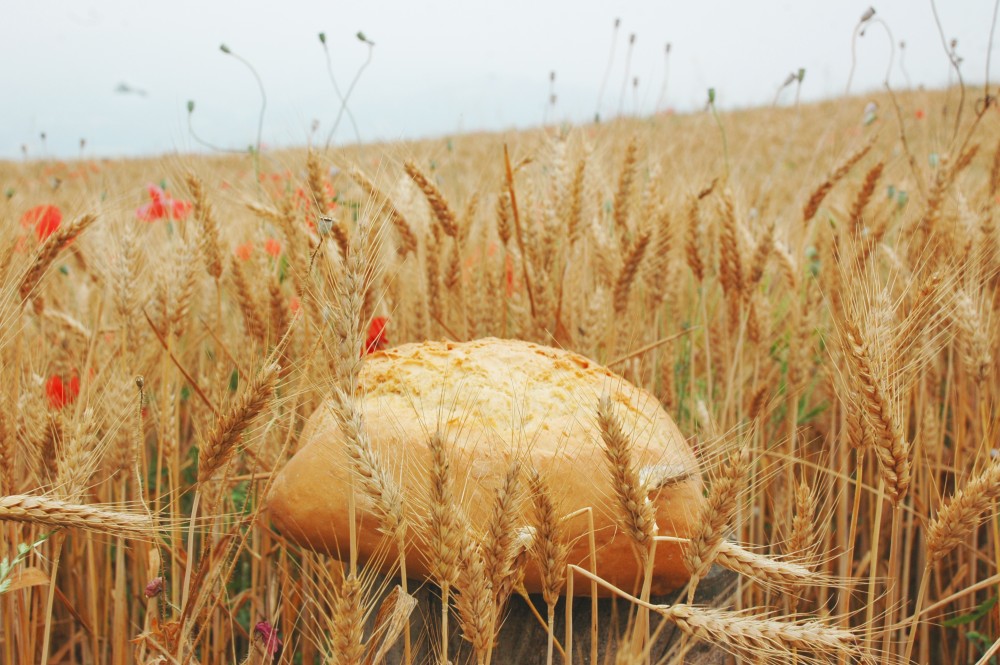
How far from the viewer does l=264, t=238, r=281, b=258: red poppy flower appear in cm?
181

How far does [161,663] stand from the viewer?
94 cm

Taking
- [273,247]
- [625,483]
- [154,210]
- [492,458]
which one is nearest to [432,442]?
[625,483]

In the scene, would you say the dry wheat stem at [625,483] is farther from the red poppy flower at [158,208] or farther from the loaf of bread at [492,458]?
the red poppy flower at [158,208]

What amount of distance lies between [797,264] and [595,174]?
2.30ft

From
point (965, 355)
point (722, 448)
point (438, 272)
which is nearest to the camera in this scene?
point (722, 448)

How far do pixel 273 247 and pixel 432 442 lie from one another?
122 cm

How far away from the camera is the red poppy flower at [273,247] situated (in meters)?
1.81

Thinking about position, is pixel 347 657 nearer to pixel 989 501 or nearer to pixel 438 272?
pixel 989 501

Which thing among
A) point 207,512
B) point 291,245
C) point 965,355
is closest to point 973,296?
point 965,355

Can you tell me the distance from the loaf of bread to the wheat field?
0.07 metres

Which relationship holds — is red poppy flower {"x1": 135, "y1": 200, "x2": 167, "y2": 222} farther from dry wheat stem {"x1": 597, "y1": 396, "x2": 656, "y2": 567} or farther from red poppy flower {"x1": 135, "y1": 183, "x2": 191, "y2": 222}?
dry wheat stem {"x1": 597, "y1": 396, "x2": 656, "y2": 567}

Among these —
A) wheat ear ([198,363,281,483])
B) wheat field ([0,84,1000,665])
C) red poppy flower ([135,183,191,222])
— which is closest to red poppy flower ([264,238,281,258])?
wheat field ([0,84,1000,665])

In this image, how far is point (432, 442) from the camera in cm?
81

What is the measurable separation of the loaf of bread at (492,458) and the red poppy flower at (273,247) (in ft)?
2.00
